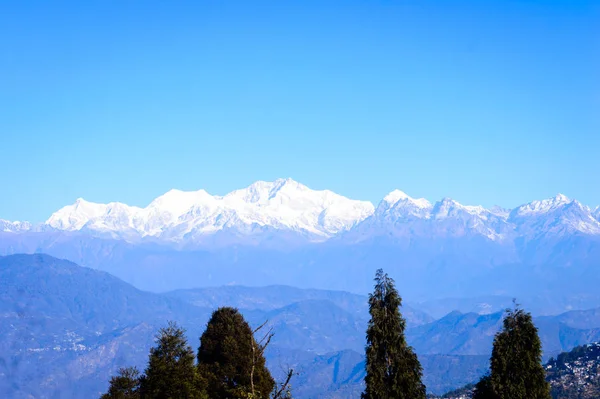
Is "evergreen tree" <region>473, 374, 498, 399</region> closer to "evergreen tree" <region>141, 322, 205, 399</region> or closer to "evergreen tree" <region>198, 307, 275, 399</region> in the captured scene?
"evergreen tree" <region>198, 307, 275, 399</region>

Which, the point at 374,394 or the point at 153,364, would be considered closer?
the point at 374,394

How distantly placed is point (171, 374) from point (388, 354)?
47.7 feet

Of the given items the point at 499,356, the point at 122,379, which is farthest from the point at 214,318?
the point at 499,356

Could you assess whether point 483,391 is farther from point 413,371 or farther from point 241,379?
point 241,379

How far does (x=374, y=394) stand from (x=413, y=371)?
2781mm

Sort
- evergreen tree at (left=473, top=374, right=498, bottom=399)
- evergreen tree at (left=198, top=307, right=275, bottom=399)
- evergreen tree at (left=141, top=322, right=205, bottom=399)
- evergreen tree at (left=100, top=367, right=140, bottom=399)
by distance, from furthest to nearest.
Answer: evergreen tree at (left=198, top=307, right=275, bottom=399) < evergreen tree at (left=100, top=367, right=140, bottom=399) < evergreen tree at (left=141, top=322, right=205, bottom=399) < evergreen tree at (left=473, top=374, right=498, bottom=399)

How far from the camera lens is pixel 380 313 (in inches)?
1665

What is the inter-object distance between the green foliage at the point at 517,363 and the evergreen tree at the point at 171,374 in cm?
1864

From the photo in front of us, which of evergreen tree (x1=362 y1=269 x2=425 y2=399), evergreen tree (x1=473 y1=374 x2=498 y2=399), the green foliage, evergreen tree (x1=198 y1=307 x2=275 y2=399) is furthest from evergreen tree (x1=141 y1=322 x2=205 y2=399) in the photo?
the green foliage

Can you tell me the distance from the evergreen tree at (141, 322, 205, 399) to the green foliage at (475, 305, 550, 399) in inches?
734

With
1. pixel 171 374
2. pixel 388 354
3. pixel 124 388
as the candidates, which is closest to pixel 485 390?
pixel 388 354

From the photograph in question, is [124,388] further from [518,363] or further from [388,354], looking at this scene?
[518,363]

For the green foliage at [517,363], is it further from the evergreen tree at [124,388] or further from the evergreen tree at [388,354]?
the evergreen tree at [124,388]

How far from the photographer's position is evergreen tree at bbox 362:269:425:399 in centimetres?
4175
